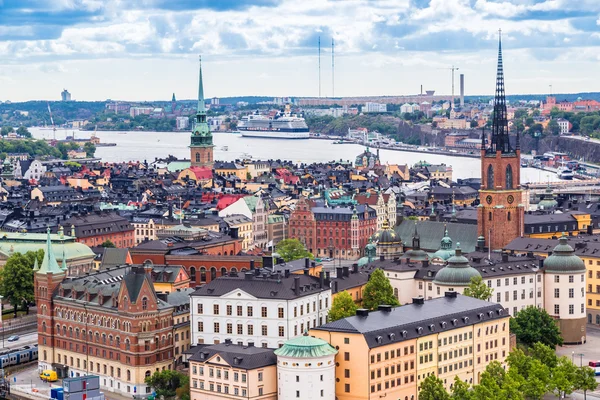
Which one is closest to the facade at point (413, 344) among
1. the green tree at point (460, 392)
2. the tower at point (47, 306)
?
the green tree at point (460, 392)

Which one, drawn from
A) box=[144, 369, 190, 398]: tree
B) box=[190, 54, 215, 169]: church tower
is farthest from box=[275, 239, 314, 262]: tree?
box=[190, 54, 215, 169]: church tower

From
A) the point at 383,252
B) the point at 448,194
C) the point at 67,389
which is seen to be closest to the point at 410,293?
the point at 383,252

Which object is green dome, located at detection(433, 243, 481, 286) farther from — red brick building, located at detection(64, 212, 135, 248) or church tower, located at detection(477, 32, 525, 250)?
red brick building, located at detection(64, 212, 135, 248)

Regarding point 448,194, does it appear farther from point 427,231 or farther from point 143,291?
point 143,291

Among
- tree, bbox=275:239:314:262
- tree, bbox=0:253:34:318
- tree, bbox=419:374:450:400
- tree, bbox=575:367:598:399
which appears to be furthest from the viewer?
tree, bbox=275:239:314:262

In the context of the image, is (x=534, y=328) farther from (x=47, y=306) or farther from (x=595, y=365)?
(x=47, y=306)
